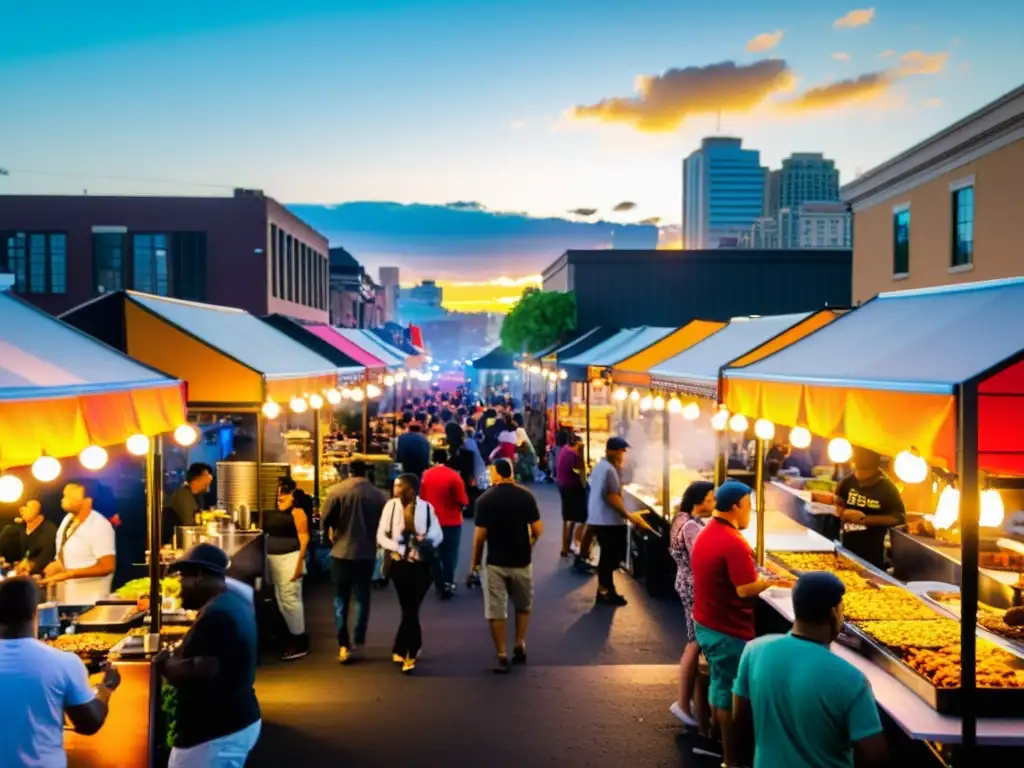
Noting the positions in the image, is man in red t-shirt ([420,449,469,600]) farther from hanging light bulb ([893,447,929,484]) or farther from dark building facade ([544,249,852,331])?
dark building facade ([544,249,852,331])

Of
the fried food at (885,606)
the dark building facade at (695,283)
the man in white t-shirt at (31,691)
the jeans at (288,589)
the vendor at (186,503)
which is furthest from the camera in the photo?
the dark building facade at (695,283)

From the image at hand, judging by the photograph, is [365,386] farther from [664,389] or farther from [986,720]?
[986,720]

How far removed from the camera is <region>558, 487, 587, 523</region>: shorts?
12.7 meters

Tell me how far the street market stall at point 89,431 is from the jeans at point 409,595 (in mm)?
2163

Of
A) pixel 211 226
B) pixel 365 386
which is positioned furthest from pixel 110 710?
pixel 211 226

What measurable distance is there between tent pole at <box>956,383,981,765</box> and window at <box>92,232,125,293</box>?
4174cm

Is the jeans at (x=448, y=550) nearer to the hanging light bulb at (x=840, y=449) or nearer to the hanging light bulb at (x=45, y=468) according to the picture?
the hanging light bulb at (x=840, y=449)

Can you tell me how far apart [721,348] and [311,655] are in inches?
228

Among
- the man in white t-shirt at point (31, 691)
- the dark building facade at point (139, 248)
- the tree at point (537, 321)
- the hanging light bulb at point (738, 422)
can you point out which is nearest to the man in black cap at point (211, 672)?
the man in white t-shirt at point (31, 691)

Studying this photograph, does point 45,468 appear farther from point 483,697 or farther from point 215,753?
point 483,697

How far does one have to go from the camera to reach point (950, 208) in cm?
2073

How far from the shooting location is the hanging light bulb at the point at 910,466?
4.69 metres

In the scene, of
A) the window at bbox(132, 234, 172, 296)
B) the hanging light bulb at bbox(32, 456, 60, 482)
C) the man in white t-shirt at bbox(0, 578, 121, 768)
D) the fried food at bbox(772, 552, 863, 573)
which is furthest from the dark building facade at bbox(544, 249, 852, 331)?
the man in white t-shirt at bbox(0, 578, 121, 768)

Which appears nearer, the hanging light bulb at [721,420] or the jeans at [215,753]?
the jeans at [215,753]
